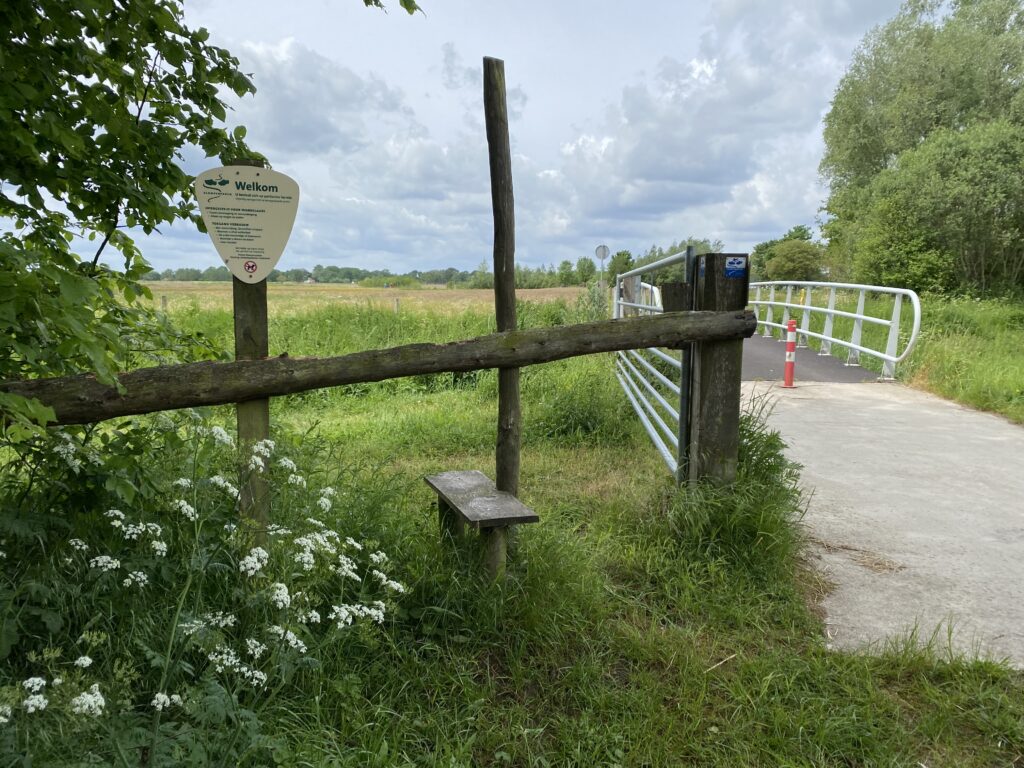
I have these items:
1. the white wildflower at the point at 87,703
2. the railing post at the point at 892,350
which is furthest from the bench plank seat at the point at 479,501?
the railing post at the point at 892,350

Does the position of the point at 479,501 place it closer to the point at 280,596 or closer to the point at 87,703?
the point at 280,596

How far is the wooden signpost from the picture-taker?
110 inches

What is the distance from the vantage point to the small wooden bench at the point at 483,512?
2.95 metres

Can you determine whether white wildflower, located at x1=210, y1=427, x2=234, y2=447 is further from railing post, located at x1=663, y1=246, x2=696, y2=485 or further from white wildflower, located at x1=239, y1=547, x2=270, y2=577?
railing post, located at x1=663, y1=246, x2=696, y2=485

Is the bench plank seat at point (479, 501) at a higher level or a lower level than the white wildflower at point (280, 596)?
higher

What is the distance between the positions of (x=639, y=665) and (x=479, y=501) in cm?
97

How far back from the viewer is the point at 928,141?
19.5m

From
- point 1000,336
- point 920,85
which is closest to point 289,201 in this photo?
point 1000,336

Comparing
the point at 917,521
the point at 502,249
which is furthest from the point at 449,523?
the point at 917,521

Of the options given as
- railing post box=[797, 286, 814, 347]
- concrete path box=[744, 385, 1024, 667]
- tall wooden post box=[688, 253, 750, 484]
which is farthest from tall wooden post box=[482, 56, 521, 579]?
railing post box=[797, 286, 814, 347]

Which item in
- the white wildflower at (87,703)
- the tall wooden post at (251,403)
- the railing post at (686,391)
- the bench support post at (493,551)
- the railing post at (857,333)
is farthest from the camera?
the railing post at (857,333)

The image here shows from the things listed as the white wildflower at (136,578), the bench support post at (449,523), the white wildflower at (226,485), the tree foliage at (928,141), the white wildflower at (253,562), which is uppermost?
the tree foliage at (928,141)

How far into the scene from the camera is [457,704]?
258 centimetres

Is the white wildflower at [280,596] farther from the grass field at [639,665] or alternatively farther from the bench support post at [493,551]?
the bench support post at [493,551]
